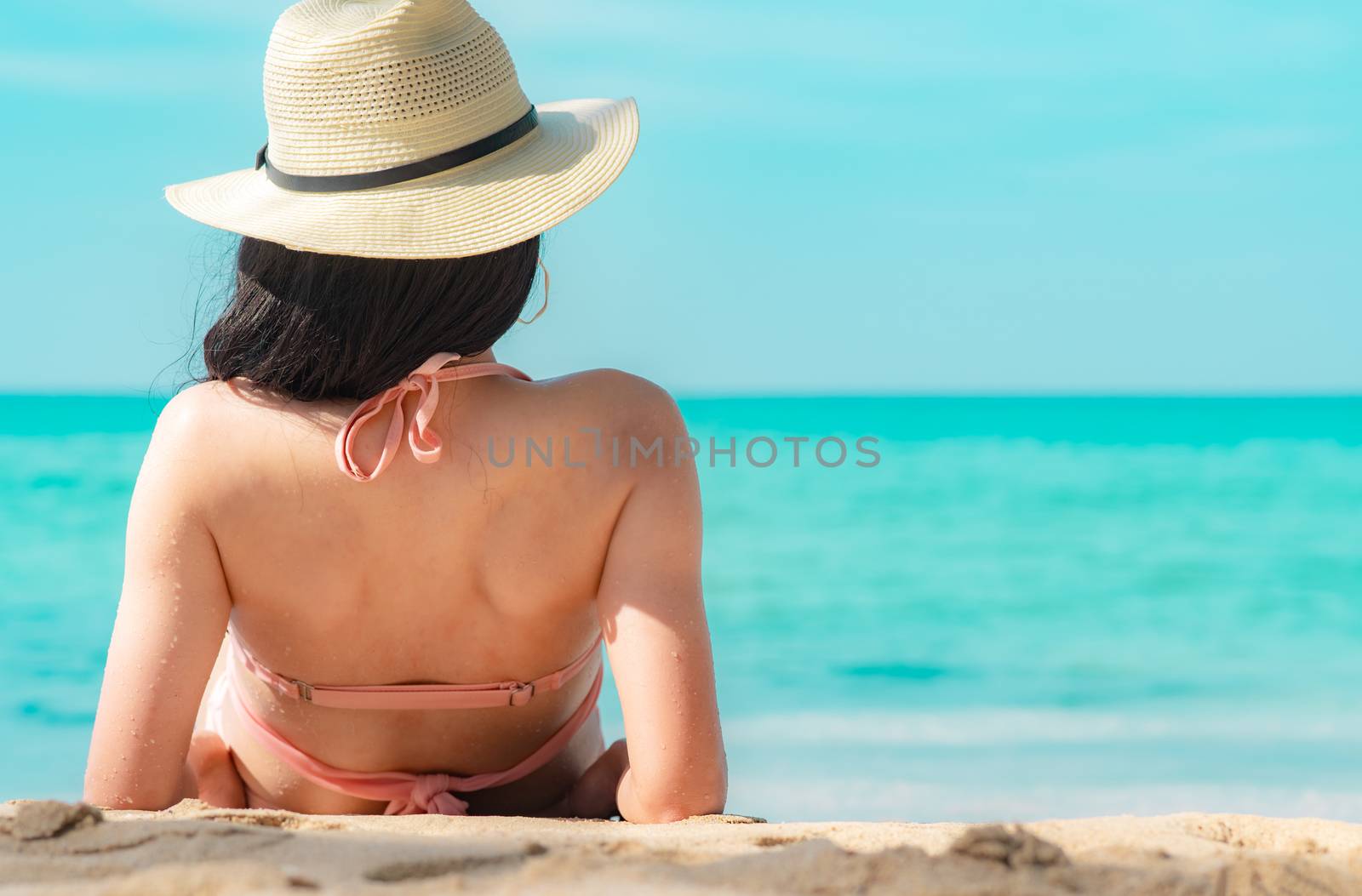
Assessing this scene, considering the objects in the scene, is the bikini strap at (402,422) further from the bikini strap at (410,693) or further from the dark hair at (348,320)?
the bikini strap at (410,693)

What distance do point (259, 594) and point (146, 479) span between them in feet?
0.69

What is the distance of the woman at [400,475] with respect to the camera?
163 centimetres

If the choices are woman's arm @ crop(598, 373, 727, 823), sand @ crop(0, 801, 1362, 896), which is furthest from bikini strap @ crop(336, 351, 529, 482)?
sand @ crop(0, 801, 1362, 896)

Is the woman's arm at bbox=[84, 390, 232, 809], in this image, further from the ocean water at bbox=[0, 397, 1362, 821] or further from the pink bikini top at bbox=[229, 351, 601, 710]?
the ocean water at bbox=[0, 397, 1362, 821]

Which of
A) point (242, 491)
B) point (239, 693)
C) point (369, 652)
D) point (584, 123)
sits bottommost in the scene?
point (239, 693)

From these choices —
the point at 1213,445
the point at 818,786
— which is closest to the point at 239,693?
the point at 818,786

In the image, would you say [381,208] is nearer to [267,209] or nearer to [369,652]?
[267,209]

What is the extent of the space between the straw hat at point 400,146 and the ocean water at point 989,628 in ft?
8.96

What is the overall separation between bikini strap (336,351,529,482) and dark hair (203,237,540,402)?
34 millimetres

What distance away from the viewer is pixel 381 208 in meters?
1.67

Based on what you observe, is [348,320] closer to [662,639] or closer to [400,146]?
[400,146]

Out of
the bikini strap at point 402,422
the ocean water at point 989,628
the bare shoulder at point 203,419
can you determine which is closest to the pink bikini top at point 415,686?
the bikini strap at point 402,422

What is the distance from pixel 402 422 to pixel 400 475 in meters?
0.07

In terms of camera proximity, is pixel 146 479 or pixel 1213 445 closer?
pixel 146 479
